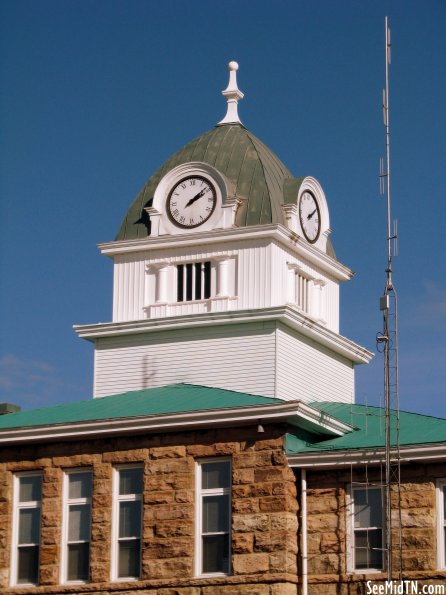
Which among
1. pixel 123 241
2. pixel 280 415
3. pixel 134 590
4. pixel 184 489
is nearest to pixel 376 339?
pixel 280 415

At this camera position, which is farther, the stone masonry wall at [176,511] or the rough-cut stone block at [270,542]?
the stone masonry wall at [176,511]

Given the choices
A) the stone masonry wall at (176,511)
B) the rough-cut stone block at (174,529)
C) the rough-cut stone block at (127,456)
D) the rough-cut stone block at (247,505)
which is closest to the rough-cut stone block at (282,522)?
the stone masonry wall at (176,511)

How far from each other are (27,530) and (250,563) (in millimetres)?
6150

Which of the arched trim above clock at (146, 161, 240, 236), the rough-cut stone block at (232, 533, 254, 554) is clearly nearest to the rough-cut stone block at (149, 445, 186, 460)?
the rough-cut stone block at (232, 533, 254, 554)

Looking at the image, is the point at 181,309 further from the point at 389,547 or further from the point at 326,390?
the point at 389,547

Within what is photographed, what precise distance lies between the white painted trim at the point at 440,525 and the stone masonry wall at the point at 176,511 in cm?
339

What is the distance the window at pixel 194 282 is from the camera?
45.7 metres

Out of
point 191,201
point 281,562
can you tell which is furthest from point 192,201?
point 281,562

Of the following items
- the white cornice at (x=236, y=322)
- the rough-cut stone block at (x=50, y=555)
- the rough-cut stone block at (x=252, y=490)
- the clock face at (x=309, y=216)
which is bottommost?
the rough-cut stone block at (x=50, y=555)

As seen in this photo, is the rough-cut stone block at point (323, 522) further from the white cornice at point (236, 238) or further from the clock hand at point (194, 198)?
the clock hand at point (194, 198)

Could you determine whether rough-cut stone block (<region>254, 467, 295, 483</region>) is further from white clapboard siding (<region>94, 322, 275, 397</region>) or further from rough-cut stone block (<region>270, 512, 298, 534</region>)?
white clapboard siding (<region>94, 322, 275, 397</region>)

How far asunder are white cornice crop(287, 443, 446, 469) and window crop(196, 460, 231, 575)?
1862 millimetres

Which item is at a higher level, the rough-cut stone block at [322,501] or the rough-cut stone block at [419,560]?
the rough-cut stone block at [322,501]

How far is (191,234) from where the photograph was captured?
4572 centimetres
